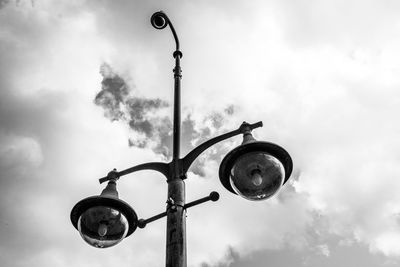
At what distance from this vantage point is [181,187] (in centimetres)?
394

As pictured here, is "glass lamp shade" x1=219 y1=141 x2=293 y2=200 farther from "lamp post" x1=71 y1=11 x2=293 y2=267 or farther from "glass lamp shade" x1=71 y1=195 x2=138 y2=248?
"glass lamp shade" x1=71 y1=195 x2=138 y2=248

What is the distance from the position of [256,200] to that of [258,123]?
1072 mm

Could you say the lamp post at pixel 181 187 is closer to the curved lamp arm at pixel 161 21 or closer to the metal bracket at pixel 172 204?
the metal bracket at pixel 172 204

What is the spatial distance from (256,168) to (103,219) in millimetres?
1859

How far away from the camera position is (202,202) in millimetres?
4004

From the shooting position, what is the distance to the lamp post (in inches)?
154

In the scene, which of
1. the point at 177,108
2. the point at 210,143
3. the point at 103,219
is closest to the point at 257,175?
the point at 210,143

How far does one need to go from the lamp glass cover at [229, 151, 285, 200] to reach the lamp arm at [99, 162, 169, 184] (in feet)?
2.61

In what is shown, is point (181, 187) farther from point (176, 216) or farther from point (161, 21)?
point (161, 21)

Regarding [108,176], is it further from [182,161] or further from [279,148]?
[279,148]


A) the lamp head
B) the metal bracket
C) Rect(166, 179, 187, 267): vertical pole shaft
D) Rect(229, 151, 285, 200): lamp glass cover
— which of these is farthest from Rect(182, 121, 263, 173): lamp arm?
the lamp head

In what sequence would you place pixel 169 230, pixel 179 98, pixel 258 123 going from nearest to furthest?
pixel 169 230
pixel 258 123
pixel 179 98

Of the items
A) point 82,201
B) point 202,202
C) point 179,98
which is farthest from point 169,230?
point 179,98

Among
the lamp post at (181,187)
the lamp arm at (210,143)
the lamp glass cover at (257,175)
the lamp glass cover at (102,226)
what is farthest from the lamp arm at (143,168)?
the lamp glass cover at (257,175)
